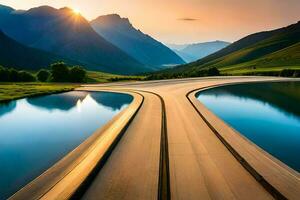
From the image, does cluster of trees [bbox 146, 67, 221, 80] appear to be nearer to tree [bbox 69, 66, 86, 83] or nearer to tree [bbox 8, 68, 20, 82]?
tree [bbox 69, 66, 86, 83]

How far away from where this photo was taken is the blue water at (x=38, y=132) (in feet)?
65.7

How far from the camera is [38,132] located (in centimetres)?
3191

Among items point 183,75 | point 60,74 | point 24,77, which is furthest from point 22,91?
point 183,75

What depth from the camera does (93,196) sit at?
13.9 metres

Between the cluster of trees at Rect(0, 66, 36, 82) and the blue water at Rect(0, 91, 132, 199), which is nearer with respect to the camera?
the blue water at Rect(0, 91, 132, 199)

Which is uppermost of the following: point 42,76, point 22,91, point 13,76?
point 13,76

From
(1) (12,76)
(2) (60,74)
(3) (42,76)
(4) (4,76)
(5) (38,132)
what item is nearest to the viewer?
(5) (38,132)

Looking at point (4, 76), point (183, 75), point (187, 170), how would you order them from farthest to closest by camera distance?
point (183, 75), point (4, 76), point (187, 170)

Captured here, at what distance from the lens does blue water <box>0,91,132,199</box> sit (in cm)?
2003

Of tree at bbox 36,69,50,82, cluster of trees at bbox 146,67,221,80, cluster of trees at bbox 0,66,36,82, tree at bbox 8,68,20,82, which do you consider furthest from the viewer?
cluster of trees at bbox 146,67,221,80

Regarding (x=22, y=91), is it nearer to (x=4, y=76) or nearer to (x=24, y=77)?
(x=4, y=76)

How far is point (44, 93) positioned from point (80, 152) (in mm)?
49431

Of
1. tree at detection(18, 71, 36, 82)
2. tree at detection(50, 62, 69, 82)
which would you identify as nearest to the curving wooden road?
tree at detection(50, 62, 69, 82)

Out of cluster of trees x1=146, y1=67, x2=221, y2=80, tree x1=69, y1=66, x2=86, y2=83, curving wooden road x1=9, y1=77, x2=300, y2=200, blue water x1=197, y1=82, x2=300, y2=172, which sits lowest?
blue water x1=197, y1=82, x2=300, y2=172
